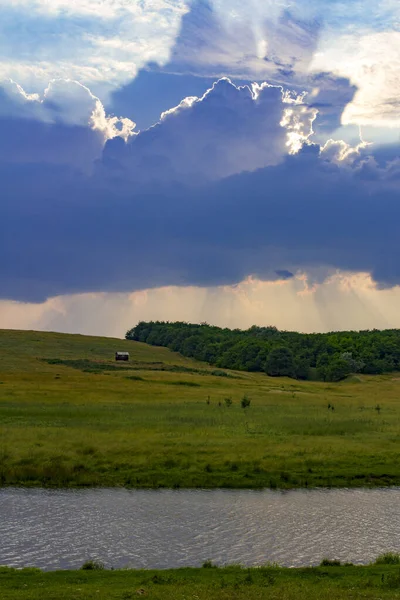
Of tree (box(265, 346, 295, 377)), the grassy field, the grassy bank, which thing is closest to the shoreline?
the grassy bank

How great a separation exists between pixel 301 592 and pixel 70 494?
20991mm

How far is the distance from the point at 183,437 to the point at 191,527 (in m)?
22.3

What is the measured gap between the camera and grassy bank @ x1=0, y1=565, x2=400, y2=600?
19219mm

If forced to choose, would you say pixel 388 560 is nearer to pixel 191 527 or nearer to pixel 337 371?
pixel 191 527

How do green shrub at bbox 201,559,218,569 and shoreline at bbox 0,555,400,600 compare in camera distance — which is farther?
green shrub at bbox 201,559,218,569

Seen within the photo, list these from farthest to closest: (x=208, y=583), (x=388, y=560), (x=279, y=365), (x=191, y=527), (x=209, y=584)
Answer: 1. (x=279, y=365)
2. (x=191, y=527)
3. (x=388, y=560)
4. (x=208, y=583)
5. (x=209, y=584)

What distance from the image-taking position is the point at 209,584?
67.8 feet

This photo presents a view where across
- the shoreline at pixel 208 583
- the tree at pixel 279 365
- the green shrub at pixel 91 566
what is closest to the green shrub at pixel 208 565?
the shoreline at pixel 208 583

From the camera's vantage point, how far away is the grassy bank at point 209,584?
19.2 metres

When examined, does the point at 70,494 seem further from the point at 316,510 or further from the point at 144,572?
the point at 144,572

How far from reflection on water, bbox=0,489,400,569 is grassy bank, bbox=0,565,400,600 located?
321 cm

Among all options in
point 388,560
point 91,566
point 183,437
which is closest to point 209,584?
point 91,566

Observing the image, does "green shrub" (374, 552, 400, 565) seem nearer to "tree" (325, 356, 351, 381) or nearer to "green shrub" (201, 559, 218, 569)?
"green shrub" (201, 559, 218, 569)

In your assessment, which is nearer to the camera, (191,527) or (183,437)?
(191,527)
